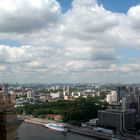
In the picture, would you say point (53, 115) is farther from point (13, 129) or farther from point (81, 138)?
point (13, 129)

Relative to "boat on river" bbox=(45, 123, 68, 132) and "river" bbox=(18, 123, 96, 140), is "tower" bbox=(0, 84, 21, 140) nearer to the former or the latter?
"river" bbox=(18, 123, 96, 140)

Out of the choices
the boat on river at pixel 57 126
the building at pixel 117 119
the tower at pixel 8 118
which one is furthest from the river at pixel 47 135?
the tower at pixel 8 118

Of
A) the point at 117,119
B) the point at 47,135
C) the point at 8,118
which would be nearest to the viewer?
the point at 8,118

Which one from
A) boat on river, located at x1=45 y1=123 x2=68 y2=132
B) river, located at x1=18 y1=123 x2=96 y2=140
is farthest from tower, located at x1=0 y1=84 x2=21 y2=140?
boat on river, located at x1=45 y1=123 x2=68 y2=132

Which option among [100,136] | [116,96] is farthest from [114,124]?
[116,96]

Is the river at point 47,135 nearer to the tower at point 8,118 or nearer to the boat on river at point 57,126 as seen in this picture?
the boat on river at point 57,126

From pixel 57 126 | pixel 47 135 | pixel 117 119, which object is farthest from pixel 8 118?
pixel 57 126

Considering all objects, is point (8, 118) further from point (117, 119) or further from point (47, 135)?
point (117, 119)

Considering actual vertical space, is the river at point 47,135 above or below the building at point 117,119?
below
